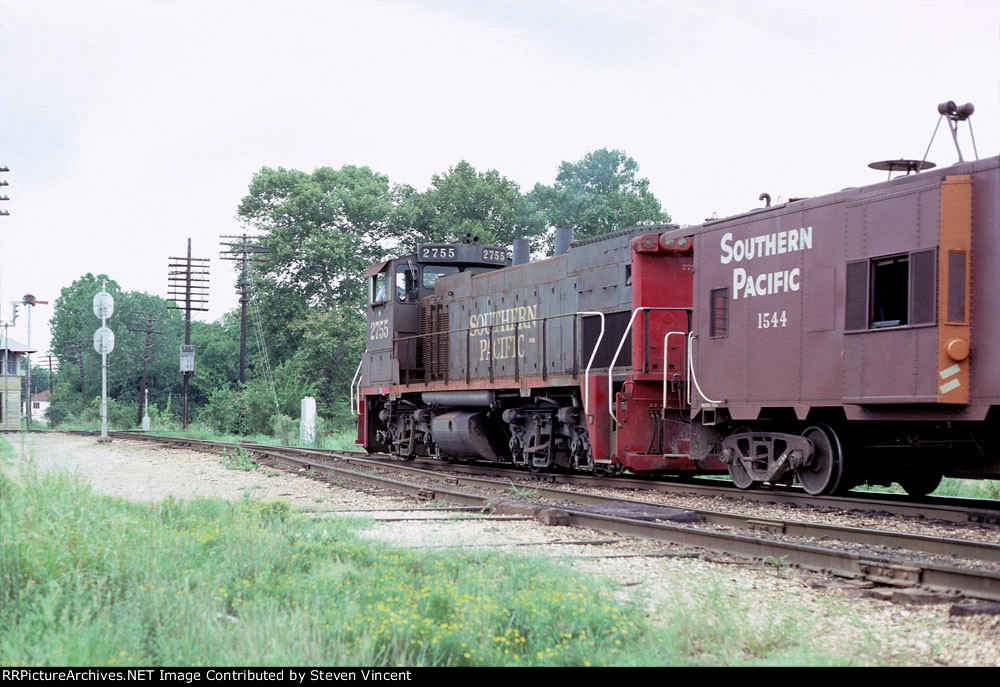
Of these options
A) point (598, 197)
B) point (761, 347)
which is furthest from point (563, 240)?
point (598, 197)

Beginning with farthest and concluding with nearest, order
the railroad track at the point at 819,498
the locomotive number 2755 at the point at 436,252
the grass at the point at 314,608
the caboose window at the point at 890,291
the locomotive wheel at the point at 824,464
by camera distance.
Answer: the locomotive number 2755 at the point at 436,252 < the locomotive wheel at the point at 824,464 < the caboose window at the point at 890,291 < the railroad track at the point at 819,498 < the grass at the point at 314,608

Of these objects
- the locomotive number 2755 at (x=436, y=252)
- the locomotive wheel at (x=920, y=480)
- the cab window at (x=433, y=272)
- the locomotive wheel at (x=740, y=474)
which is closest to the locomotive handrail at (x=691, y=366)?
the locomotive wheel at (x=740, y=474)

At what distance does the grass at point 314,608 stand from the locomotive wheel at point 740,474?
5490 mm

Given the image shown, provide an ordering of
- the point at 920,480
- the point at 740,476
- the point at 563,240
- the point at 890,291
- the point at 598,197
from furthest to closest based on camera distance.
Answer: the point at 598,197 → the point at 563,240 → the point at 740,476 → the point at 920,480 → the point at 890,291

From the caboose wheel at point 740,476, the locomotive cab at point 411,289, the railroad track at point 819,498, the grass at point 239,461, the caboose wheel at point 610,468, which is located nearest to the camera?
the railroad track at point 819,498

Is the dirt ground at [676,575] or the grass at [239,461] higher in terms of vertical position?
the dirt ground at [676,575]

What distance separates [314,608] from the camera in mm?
5004

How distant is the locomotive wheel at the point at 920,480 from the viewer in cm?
1102

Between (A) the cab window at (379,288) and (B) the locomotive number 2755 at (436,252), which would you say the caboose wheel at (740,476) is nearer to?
(B) the locomotive number 2755 at (436,252)

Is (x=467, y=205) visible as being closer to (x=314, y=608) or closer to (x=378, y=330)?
(x=378, y=330)

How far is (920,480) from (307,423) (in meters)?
21.1

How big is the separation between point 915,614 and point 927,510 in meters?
4.30
